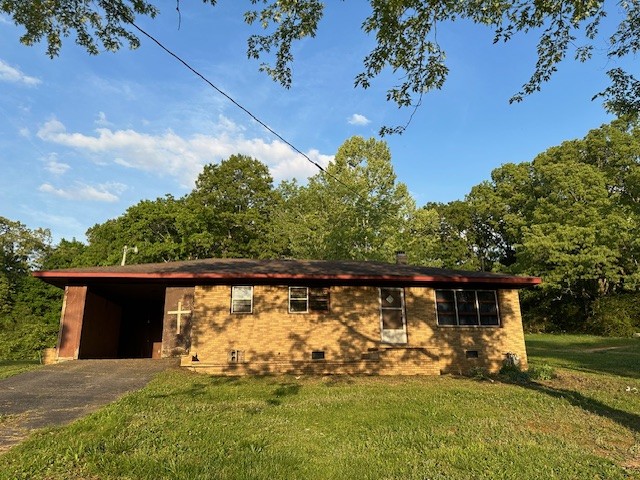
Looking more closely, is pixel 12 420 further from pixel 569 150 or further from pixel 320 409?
pixel 569 150

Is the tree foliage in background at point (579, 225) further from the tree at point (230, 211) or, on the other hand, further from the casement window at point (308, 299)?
the casement window at point (308, 299)

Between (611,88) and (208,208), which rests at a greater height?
(208,208)

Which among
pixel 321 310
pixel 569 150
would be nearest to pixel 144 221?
pixel 321 310

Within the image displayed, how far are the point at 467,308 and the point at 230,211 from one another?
101 feet

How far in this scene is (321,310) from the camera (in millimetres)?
14039

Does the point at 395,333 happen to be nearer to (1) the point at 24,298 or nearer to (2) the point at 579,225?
(2) the point at 579,225

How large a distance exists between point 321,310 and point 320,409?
19.8 ft

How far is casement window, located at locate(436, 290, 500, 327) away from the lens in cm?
1462

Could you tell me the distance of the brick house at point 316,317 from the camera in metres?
13.4

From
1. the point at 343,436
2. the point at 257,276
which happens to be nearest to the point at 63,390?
the point at 257,276

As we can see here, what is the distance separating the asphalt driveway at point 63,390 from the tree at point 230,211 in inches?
985

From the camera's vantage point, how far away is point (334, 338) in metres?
13.8

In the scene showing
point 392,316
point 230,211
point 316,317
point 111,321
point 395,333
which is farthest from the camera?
point 230,211

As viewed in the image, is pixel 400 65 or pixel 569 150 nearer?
pixel 400 65
